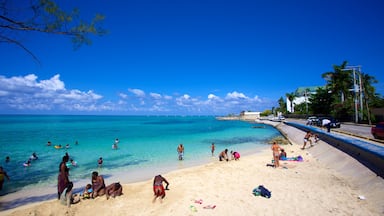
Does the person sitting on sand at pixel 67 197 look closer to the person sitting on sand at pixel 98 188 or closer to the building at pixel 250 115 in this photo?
the person sitting on sand at pixel 98 188

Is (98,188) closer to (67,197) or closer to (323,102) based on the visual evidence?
(67,197)

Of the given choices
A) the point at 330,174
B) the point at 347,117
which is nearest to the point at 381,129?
the point at 330,174

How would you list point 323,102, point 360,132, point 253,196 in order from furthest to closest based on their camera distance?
point 323,102 < point 360,132 < point 253,196

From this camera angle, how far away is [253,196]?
853 cm

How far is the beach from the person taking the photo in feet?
24.0

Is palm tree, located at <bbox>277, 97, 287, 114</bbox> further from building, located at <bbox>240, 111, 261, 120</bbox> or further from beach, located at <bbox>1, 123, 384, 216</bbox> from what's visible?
beach, located at <bbox>1, 123, 384, 216</bbox>

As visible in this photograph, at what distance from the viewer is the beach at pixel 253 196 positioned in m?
7.33

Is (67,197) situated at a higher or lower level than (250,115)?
lower

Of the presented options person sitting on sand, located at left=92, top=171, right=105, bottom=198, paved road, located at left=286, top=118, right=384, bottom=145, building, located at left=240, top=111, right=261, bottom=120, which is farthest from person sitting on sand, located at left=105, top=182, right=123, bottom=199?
building, located at left=240, top=111, right=261, bottom=120

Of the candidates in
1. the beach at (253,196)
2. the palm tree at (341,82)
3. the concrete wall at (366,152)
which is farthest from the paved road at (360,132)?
the palm tree at (341,82)

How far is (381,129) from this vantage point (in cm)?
1652

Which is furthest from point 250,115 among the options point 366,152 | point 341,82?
point 366,152

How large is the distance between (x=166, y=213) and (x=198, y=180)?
418cm

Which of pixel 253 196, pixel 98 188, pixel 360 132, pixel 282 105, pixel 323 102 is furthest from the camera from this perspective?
pixel 282 105
